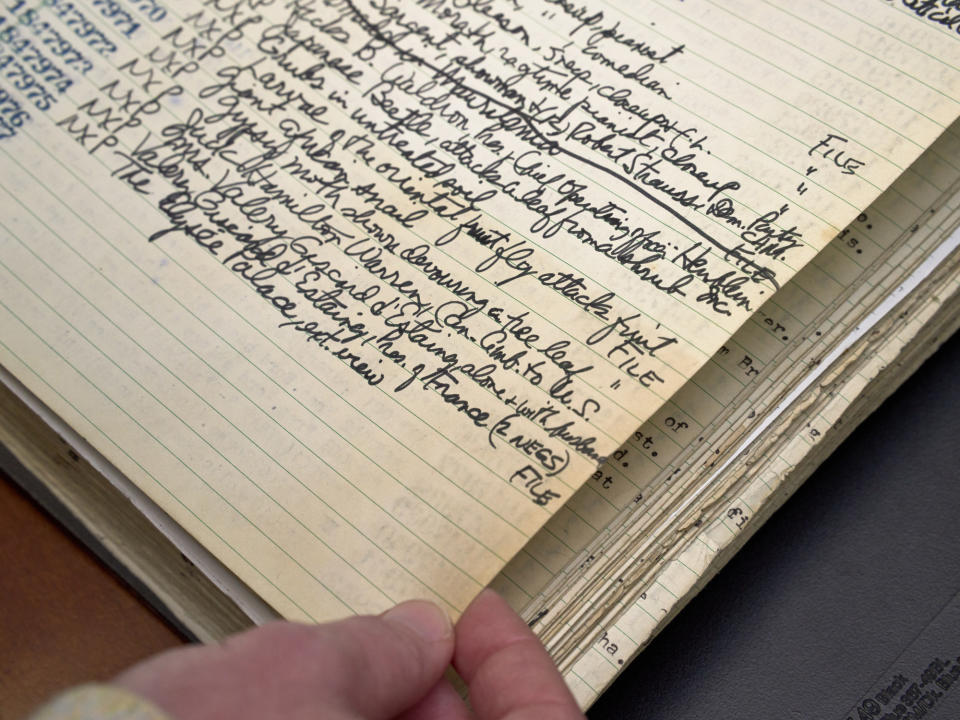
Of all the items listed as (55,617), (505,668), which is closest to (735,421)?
(505,668)

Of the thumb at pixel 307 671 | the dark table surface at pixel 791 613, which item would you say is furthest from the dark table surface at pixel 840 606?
the thumb at pixel 307 671

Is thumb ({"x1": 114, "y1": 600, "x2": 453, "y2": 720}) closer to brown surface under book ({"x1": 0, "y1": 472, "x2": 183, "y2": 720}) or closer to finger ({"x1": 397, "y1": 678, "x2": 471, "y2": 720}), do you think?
finger ({"x1": 397, "y1": 678, "x2": 471, "y2": 720})

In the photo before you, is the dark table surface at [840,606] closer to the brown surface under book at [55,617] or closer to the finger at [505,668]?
the finger at [505,668]

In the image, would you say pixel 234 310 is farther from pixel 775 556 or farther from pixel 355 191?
pixel 775 556

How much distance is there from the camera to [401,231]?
1.22 ft

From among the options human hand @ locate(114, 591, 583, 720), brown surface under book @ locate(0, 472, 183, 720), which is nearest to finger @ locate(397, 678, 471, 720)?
human hand @ locate(114, 591, 583, 720)

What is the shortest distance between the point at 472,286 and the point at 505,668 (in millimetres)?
151

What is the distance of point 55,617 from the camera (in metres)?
0.36

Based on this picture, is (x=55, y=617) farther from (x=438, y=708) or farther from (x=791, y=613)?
(x=791, y=613)

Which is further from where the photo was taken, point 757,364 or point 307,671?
point 757,364

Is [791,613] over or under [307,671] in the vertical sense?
over

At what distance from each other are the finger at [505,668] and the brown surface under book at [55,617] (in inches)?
5.4

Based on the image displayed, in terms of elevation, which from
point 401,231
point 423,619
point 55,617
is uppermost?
point 401,231

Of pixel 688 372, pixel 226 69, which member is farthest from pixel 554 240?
pixel 226 69
